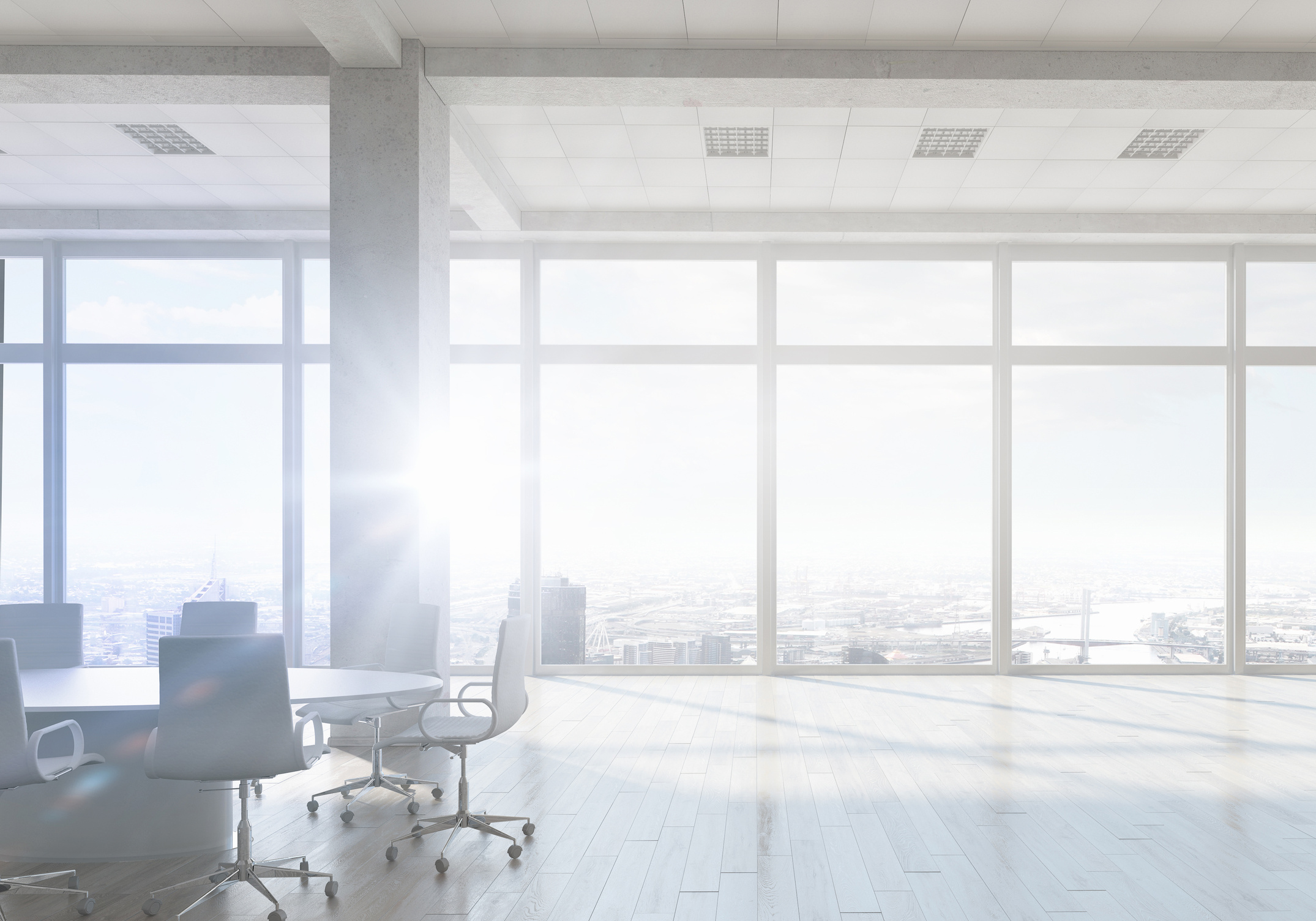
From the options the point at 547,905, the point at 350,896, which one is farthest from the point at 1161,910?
the point at 350,896

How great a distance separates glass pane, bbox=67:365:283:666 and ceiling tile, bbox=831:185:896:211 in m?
5.13

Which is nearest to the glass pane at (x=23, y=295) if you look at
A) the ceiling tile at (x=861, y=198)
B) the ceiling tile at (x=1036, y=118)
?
the ceiling tile at (x=861, y=198)

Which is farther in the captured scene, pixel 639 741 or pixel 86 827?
pixel 639 741

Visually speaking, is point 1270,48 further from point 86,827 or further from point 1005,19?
point 86,827

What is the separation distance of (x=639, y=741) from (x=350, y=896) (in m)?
2.58

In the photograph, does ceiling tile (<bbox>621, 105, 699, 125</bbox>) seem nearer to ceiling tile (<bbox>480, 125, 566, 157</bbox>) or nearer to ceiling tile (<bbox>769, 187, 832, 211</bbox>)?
ceiling tile (<bbox>480, 125, 566, 157</bbox>)

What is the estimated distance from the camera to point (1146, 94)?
5488 mm

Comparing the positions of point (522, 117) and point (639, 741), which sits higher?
point (522, 117)

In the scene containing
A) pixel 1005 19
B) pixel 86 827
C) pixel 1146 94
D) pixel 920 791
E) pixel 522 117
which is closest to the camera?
pixel 86 827

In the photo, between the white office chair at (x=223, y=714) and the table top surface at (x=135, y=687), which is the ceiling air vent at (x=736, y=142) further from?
the white office chair at (x=223, y=714)

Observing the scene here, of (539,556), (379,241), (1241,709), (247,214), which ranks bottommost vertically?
(1241,709)

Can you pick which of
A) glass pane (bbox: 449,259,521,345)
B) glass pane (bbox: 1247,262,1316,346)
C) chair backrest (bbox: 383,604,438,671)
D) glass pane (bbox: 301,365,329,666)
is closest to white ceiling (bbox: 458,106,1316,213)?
glass pane (bbox: 1247,262,1316,346)

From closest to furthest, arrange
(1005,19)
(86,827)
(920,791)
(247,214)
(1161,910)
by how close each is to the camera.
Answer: (1161,910)
(86,827)
(920,791)
(1005,19)
(247,214)

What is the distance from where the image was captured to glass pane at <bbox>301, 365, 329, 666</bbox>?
8.23 metres
